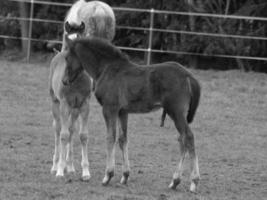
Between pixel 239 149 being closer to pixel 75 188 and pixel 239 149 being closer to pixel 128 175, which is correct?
pixel 128 175

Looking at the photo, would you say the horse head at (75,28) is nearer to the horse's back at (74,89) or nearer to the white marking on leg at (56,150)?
the horse's back at (74,89)

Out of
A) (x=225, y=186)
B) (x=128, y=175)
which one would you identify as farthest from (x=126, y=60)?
(x=225, y=186)

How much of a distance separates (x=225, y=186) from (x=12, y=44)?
18.2m

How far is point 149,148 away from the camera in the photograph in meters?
10.9

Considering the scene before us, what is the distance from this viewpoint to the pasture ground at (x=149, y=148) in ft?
25.1

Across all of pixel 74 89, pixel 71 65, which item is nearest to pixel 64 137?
pixel 74 89

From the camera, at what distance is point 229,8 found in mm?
22500

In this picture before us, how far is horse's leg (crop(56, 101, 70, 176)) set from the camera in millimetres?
8242

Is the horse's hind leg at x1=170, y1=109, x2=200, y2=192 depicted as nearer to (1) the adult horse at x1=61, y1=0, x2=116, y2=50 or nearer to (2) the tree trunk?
(1) the adult horse at x1=61, y1=0, x2=116, y2=50

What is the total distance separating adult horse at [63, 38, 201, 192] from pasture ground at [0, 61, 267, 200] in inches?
18.6

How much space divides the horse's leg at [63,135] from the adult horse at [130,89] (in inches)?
16.4

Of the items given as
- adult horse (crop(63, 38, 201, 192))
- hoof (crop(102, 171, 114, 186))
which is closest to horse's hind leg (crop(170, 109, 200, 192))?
adult horse (crop(63, 38, 201, 192))

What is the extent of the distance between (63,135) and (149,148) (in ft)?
9.30

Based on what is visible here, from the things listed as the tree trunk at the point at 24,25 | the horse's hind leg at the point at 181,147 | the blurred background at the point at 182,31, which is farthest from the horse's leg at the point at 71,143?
the tree trunk at the point at 24,25
